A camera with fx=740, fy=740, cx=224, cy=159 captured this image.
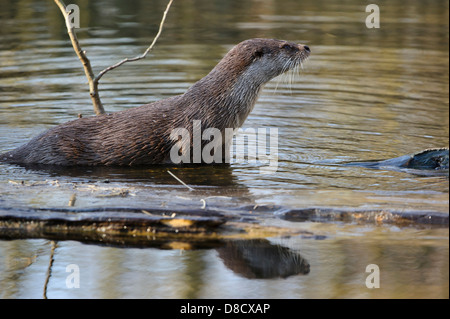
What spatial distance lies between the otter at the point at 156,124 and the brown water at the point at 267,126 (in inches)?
7.7

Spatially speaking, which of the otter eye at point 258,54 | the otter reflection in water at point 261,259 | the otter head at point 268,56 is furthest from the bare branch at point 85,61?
the otter reflection in water at point 261,259

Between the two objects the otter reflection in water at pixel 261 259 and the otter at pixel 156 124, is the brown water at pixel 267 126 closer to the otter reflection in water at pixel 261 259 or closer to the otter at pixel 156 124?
the otter reflection in water at pixel 261 259

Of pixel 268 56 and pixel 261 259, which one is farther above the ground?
pixel 268 56

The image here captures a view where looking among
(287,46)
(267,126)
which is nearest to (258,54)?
(287,46)

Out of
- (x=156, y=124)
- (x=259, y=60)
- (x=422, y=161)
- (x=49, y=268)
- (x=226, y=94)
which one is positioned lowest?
(x=49, y=268)

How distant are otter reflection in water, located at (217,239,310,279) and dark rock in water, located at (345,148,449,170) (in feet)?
6.33

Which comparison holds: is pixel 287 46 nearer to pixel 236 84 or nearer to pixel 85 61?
pixel 236 84

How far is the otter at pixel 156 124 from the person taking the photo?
6234 mm

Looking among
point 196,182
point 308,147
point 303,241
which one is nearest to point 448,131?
point 308,147

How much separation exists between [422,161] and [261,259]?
2.15 metres

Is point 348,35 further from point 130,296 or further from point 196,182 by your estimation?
point 130,296

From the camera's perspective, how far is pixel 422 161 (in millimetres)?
5852

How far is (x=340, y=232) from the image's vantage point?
451 cm

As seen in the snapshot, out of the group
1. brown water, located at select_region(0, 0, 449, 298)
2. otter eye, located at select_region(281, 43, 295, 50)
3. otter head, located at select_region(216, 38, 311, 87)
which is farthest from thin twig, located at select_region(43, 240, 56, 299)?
otter eye, located at select_region(281, 43, 295, 50)
